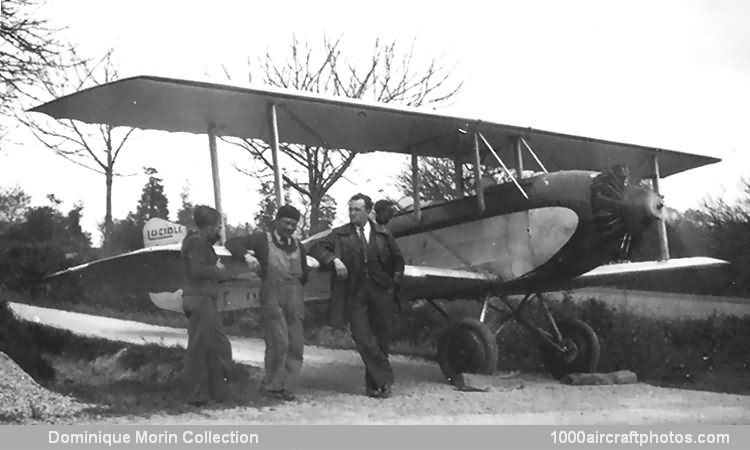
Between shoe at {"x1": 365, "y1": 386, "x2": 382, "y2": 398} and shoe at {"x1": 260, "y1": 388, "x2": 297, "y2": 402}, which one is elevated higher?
shoe at {"x1": 260, "y1": 388, "x2": 297, "y2": 402}

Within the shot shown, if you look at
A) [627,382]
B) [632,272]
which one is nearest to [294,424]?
[627,382]

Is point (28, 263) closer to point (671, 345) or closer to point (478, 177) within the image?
point (478, 177)

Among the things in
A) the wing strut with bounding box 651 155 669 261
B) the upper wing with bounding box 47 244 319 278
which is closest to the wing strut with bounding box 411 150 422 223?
Result: the upper wing with bounding box 47 244 319 278

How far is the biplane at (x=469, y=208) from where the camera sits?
5598mm

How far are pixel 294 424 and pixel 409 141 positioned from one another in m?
3.58

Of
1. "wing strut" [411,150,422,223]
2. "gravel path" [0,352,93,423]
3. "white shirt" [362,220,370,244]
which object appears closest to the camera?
"gravel path" [0,352,93,423]

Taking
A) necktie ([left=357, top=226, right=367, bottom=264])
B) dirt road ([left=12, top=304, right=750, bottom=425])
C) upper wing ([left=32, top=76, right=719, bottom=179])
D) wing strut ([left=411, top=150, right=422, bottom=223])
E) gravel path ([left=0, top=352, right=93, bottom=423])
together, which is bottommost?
dirt road ([left=12, top=304, right=750, bottom=425])

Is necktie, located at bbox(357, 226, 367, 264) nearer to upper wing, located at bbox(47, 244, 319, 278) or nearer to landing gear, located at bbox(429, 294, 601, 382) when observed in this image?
upper wing, located at bbox(47, 244, 319, 278)

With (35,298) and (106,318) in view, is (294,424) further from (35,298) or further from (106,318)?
(35,298)

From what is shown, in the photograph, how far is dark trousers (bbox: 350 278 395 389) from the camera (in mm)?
5855

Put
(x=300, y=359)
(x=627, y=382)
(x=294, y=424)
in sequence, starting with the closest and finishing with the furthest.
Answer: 1. (x=294, y=424)
2. (x=300, y=359)
3. (x=627, y=382)

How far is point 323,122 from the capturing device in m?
6.82

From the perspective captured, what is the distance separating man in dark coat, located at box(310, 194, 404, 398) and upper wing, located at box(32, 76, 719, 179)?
Answer: 3.31 feet

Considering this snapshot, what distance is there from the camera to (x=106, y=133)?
594cm
